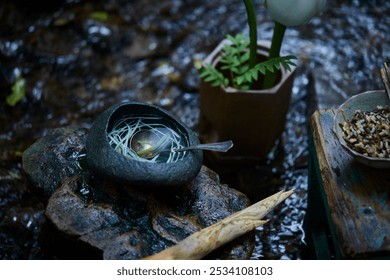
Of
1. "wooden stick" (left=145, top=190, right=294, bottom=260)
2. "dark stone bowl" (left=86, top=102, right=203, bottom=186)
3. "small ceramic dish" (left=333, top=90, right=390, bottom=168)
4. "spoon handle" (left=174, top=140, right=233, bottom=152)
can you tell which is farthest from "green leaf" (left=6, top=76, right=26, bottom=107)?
"small ceramic dish" (left=333, top=90, right=390, bottom=168)

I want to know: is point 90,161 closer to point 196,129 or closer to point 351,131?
point 351,131

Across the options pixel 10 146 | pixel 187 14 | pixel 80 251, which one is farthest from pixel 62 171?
pixel 187 14

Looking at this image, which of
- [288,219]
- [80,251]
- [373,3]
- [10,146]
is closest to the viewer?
[80,251]

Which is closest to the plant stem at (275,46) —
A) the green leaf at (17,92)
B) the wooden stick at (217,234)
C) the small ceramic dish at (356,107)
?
the small ceramic dish at (356,107)

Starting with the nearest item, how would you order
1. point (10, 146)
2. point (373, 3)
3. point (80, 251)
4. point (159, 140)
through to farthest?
1. point (80, 251)
2. point (159, 140)
3. point (10, 146)
4. point (373, 3)

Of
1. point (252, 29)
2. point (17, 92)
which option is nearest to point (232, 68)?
point (252, 29)

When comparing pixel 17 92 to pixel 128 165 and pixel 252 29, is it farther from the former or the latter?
pixel 128 165
